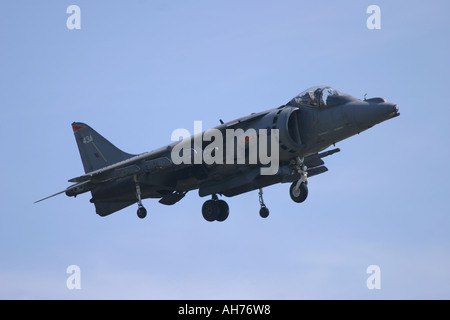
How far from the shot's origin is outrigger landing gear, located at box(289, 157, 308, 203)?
94.4ft

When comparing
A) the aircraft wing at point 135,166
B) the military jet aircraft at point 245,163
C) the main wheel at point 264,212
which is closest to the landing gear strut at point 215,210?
the military jet aircraft at point 245,163

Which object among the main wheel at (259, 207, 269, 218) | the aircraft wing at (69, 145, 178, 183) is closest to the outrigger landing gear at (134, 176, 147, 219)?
the aircraft wing at (69, 145, 178, 183)

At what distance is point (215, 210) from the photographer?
3117 cm

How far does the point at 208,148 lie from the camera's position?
29578 mm

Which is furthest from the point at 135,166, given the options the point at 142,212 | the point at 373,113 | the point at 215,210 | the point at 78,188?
the point at 373,113

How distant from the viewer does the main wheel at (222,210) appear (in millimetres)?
31281

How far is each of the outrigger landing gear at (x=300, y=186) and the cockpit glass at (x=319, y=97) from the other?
1.79 metres

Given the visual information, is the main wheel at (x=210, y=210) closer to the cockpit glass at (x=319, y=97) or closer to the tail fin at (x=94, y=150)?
the tail fin at (x=94, y=150)

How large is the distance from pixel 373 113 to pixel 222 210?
6665 millimetres

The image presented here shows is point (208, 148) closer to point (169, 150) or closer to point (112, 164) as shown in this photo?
point (169, 150)

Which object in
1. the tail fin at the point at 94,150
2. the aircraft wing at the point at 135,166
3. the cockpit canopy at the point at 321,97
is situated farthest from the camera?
the tail fin at the point at 94,150

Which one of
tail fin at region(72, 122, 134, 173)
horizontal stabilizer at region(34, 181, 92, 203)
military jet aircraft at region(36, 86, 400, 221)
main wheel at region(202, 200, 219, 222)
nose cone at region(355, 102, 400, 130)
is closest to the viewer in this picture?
nose cone at region(355, 102, 400, 130)

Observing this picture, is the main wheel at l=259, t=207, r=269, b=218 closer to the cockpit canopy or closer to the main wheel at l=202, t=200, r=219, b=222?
the main wheel at l=202, t=200, r=219, b=222

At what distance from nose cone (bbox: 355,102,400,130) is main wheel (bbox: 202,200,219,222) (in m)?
6.09
